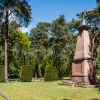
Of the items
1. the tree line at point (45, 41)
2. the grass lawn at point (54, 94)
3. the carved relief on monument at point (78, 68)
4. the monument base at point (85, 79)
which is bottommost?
the grass lawn at point (54, 94)

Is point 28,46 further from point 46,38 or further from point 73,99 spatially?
point 73,99

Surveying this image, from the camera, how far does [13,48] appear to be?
38969mm

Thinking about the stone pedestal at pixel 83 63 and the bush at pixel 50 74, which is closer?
the stone pedestal at pixel 83 63

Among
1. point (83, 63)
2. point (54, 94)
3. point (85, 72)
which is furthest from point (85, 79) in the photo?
point (54, 94)

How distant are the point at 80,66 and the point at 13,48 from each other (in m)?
20.8

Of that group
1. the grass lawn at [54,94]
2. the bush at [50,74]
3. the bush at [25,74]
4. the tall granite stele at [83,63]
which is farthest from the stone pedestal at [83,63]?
the bush at [25,74]

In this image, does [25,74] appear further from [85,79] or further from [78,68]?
[85,79]

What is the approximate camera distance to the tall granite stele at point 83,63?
20.4m

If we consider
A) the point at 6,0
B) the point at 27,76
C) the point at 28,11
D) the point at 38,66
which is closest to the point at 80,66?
the point at 27,76

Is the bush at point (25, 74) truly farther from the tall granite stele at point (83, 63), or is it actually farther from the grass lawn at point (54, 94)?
the grass lawn at point (54, 94)

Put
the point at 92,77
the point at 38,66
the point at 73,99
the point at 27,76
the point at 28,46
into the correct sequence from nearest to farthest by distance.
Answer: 1. the point at 73,99
2. the point at 92,77
3. the point at 27,76
4. the point at 28,46
5. the point at 38,66

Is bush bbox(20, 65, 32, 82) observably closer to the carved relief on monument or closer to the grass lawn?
the carved relief on monument

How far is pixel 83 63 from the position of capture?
20547 mm

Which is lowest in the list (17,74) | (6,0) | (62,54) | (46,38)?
(17,74)
